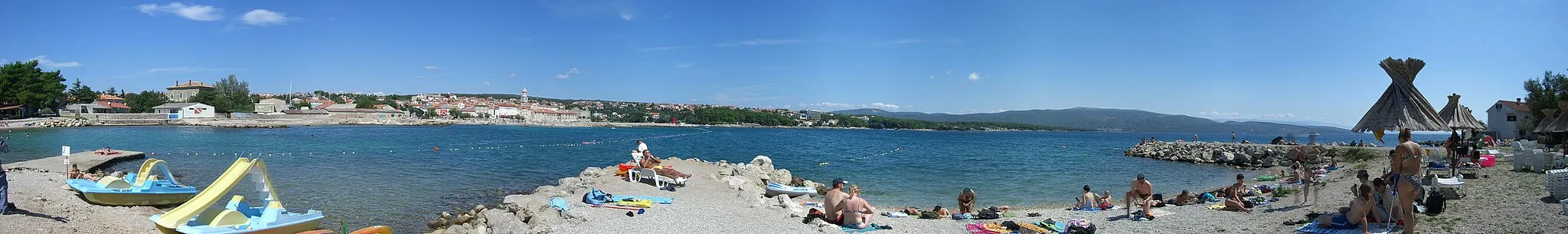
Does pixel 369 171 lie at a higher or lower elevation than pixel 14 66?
lower

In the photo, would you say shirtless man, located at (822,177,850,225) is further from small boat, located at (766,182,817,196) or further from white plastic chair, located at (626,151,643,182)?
white plastic chair, located at (626,151,643,182)

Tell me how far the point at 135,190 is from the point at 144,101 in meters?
90.3

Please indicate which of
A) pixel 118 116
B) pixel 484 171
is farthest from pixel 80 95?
pixel 484 171

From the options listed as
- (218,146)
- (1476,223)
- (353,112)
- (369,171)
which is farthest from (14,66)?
(1476,223)

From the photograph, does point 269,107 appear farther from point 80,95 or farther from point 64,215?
point 64,215

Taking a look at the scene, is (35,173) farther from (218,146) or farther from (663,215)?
(218,146)

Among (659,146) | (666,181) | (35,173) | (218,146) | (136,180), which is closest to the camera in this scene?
(136,180)

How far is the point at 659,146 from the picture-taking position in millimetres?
48375

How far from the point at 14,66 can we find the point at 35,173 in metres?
63.0

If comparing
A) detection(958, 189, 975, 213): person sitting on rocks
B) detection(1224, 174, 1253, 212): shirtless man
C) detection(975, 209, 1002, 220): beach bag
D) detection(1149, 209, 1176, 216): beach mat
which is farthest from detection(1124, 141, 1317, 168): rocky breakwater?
detection(975, 209, 1002, 220): beach bag

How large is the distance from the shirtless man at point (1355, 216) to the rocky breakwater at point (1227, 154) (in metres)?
21.5

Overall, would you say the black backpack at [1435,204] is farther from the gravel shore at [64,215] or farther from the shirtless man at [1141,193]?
the gravel shore at [64,215]

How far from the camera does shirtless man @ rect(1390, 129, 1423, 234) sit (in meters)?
6.87

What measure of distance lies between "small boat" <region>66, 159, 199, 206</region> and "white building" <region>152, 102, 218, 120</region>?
7628 centimetres
